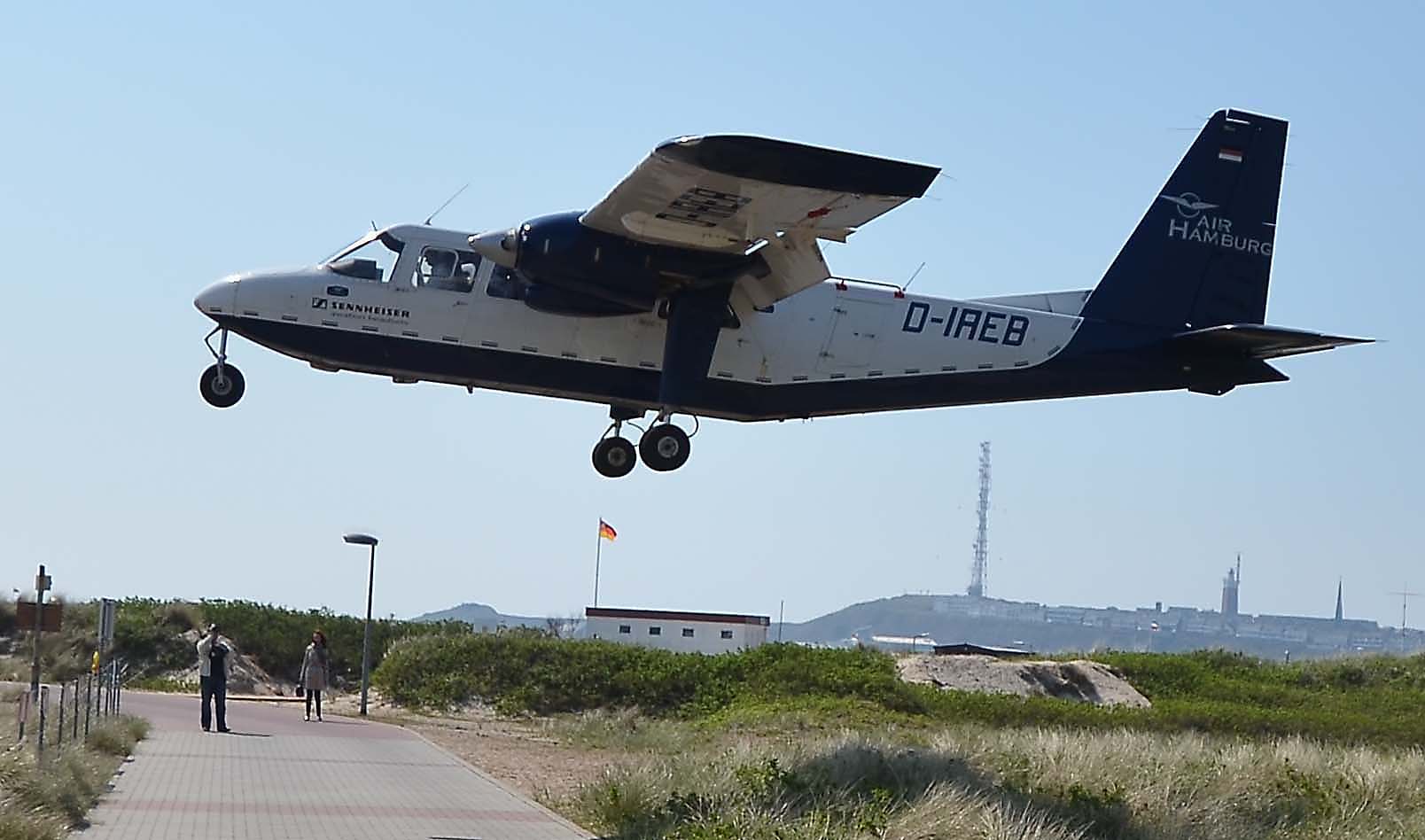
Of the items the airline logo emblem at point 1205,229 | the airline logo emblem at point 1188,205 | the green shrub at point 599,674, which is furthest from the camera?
the green shrub at point 599,674

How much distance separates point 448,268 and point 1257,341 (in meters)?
10.6

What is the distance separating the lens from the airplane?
852 inches

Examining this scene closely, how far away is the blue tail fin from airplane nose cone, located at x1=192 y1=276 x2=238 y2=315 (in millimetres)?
11856

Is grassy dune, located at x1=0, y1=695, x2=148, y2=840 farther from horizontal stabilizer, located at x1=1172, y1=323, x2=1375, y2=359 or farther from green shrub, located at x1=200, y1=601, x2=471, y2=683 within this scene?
green shrub, located at x1=200, y1=601, x2=471, y2=683

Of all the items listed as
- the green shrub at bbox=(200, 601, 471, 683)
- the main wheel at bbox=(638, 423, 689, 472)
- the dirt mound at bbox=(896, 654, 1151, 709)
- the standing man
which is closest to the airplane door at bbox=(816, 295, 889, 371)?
the main wheel at bbox=(638, 423, 689, 472)

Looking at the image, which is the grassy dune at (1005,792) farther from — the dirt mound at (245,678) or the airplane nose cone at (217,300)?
the dirt mound at (245,678)

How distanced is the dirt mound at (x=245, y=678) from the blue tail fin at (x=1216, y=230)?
72.1ft

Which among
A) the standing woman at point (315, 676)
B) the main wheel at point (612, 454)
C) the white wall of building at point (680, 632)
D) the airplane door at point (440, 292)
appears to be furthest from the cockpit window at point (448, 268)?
the white wall of building at point (680, 632)

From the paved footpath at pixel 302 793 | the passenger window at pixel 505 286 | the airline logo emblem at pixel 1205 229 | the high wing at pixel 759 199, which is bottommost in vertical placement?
the paved footpath at pixel 302 793

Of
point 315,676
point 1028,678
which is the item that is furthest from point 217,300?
point 1028,678

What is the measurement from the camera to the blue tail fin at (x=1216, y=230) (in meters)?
26.2

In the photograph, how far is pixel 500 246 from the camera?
22.3m

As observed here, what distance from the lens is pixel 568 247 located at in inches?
873

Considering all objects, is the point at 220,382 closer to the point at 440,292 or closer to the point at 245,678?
the point at 440,292
